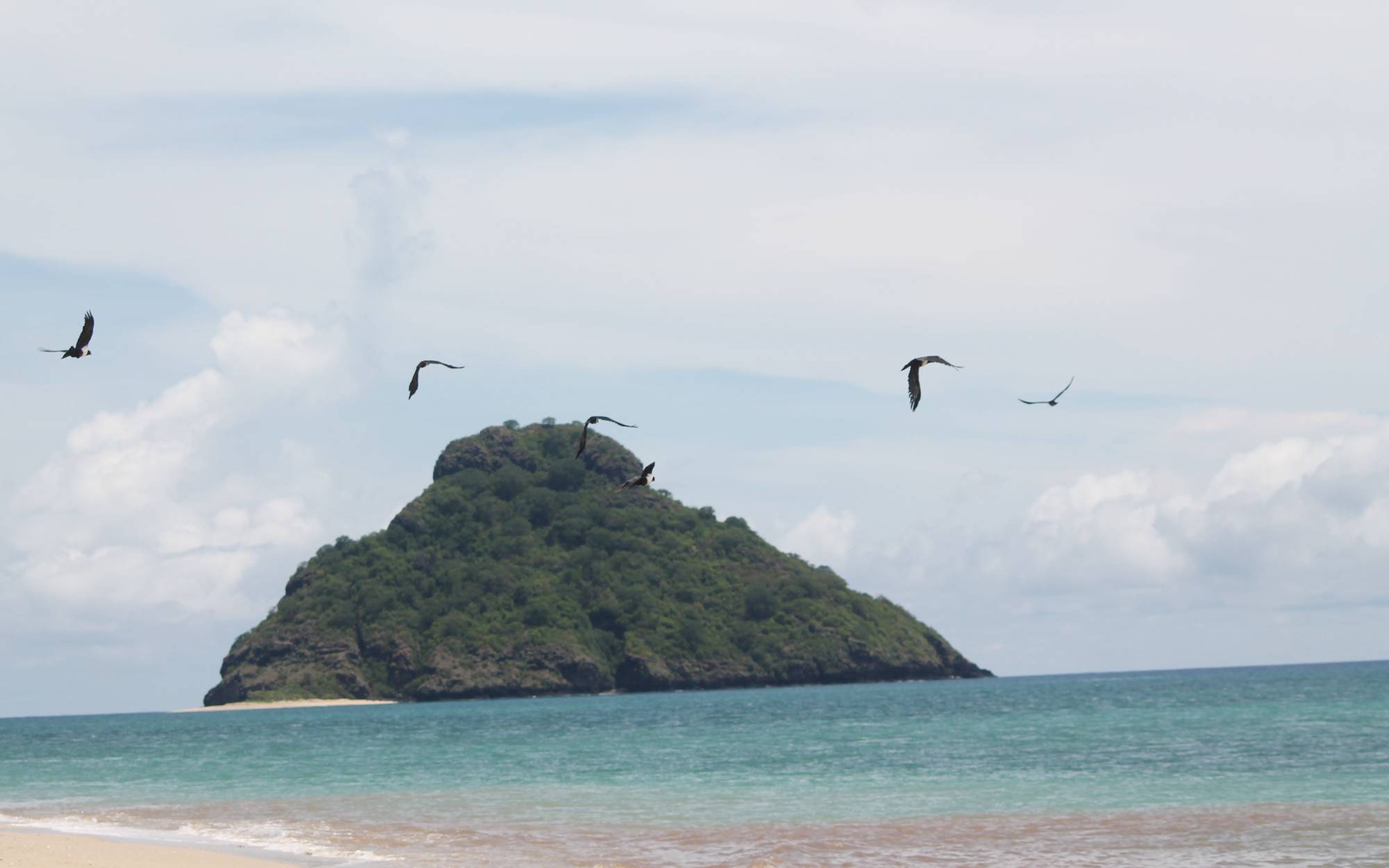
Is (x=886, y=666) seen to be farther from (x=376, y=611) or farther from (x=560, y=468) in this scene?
(x=376, y=611)

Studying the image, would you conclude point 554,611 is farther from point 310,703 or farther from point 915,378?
point 915,378

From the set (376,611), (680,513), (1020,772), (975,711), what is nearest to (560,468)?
(680,513)

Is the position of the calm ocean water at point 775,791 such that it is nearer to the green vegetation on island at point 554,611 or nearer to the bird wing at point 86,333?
the bird wing at point 86,333

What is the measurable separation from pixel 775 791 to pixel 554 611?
5289 inches

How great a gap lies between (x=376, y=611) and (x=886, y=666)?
65.2 m

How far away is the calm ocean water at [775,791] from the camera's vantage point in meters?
26.3

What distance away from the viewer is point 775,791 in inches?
1476

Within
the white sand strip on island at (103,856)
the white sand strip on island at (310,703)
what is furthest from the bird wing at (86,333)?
the white sand strip on island at (310,703)

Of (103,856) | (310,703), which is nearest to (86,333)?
(103,856)

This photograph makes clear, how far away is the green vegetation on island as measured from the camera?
6407 inches

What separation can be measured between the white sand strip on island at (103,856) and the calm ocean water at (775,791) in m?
1.67

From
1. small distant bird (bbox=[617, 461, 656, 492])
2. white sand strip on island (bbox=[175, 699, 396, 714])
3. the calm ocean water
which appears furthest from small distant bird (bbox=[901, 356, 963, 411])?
white sand strip on island (bbox=[175, 699, 396, 714])

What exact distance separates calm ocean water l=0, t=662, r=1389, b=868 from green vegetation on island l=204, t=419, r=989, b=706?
81971 mm

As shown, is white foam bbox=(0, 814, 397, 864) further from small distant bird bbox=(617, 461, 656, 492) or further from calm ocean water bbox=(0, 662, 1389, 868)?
small distant bird bbox=(617, 461, 656, 492)
